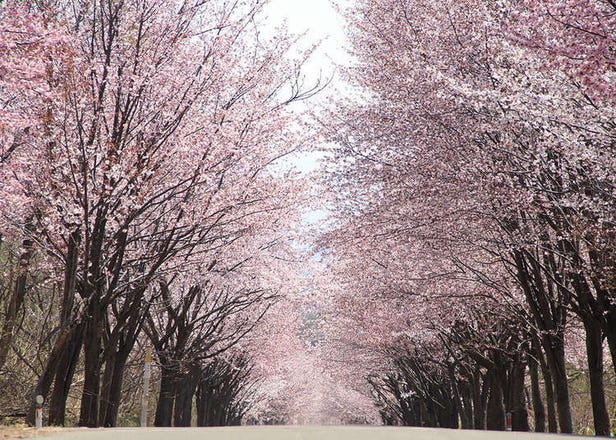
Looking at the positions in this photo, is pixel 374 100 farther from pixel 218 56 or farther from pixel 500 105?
pixel 500 105

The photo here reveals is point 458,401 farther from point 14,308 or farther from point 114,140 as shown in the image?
point 114,140

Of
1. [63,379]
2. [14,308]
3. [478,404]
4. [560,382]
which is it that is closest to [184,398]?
[478,404]

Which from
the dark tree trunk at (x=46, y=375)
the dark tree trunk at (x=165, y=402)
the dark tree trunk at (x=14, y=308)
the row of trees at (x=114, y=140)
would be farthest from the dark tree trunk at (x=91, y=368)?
the dark tree trunk at (x=165, y=402)

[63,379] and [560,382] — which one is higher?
[560,382]

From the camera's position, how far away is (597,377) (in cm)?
1438

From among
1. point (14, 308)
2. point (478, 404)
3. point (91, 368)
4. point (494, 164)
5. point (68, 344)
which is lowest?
point (478, 404)

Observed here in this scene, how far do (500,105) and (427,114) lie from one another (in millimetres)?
2338

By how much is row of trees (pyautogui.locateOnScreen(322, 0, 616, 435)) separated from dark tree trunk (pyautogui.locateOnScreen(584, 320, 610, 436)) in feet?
0.09

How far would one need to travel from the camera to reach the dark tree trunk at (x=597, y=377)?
1429 centimetres

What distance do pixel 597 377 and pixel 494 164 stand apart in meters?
5.05

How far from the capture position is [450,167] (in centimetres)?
1374

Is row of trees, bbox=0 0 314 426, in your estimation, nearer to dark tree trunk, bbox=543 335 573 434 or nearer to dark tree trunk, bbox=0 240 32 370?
dark tree trunk, bbox=0 240 32 370

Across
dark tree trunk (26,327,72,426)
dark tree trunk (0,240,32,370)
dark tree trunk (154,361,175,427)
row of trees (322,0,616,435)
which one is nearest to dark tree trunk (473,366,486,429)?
row of trees (322,0,616,435)

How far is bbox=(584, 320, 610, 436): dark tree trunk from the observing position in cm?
1429
